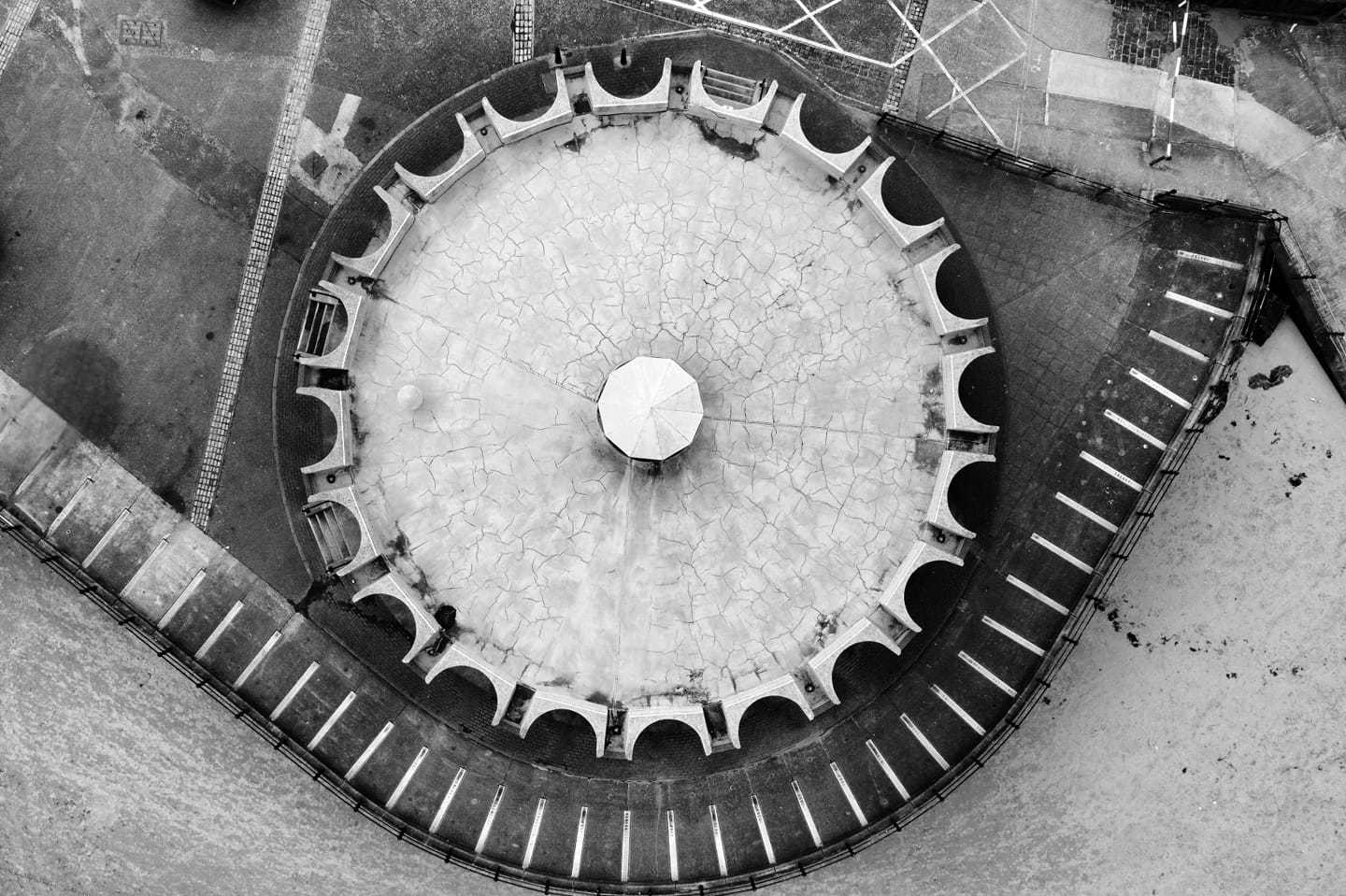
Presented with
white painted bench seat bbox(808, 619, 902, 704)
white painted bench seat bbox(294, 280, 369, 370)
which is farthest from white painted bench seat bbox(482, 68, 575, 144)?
white painted bench seat bbox(808, 619, 902, 704)

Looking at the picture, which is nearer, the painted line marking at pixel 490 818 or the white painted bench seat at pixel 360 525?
the white painted bench seat at pixel 360 525

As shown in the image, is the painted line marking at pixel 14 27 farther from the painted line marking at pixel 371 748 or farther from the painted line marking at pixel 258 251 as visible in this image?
the painted line marking at pixel 371 748

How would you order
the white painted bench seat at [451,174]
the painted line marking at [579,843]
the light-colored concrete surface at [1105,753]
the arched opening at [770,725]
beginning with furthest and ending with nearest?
the light-colored concrete surface at [1105,753] < the painted line marking at [579,843] < the arched opening at [770,725] < the white painted bench seat at [451,174]

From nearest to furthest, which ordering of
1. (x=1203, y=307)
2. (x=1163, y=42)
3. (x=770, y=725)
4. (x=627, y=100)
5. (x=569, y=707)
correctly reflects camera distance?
1. (x=569, y=707)
2. (x=627, y=100)
3. (x=770, y=725)
4. (x=1203, y=307)
5. (x=1163, y=42)

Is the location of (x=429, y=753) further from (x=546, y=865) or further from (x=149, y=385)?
(x=149, y=385)

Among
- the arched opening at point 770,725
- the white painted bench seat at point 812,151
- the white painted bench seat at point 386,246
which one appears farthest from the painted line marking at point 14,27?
the arched opening at point 770,725

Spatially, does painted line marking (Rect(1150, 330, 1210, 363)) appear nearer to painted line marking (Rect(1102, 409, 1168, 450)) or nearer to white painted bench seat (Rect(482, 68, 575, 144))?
painted line marking (Rect(1102, 409, 1168, 450))

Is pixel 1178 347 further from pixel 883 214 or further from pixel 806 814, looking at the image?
pixel 806 814

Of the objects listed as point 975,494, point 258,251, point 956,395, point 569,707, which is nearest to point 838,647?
point 569,707
